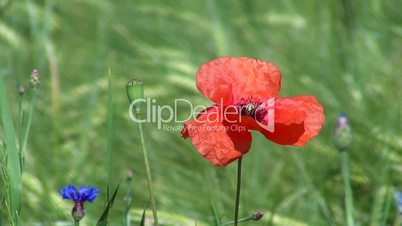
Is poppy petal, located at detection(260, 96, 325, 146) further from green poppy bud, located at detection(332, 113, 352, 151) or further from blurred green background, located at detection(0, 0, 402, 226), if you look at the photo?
blurred green background, located at detection(0, 0, 402, 226)

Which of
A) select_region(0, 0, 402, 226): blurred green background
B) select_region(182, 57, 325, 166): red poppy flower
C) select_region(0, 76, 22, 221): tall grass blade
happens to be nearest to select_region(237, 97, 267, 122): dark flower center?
select_region(182, 57, 325, 166): red poppy flower

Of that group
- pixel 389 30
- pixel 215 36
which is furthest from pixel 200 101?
pixel 389 30

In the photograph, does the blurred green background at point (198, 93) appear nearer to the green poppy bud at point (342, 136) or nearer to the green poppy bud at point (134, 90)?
the green poppy bud at point (342, 136)

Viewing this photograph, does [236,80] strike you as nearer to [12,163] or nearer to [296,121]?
[296,121]

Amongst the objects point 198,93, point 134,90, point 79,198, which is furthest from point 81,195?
point 198,93

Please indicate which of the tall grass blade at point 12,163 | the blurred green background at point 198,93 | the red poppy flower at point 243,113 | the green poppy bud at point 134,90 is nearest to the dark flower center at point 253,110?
the red poppy flower at point 243,113
